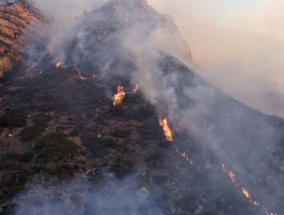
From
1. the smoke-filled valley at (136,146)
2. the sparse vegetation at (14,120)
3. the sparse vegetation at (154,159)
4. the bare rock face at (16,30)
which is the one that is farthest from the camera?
the bare rock face at (16,30)

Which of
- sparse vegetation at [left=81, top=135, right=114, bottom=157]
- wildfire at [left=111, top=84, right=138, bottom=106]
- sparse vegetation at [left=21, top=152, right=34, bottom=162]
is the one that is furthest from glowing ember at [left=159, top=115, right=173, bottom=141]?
sparse vegetation at [left=21, top=152, right=34, bottom=162]

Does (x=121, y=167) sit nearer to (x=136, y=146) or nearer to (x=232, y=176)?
(x=136, y=146)

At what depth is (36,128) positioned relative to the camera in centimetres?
3241

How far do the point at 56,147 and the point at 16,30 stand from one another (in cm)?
8899

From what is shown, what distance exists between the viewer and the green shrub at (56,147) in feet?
82.0

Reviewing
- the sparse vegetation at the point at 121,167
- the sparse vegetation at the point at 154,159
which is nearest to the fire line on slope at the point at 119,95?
the sparse vegetation at the point at 154,159

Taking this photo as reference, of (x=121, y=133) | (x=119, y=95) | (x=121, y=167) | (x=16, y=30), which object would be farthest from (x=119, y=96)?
(x=16, y=30)

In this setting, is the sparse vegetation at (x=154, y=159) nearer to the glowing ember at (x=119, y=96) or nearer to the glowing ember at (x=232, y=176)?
the glowing ember at (x=232, y=176)

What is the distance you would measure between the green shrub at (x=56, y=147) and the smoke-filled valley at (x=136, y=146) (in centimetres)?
16

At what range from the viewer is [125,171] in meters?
24.6

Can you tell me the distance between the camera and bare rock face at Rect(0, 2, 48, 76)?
3046 inches

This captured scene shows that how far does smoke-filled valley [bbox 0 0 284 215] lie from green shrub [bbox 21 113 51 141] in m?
0.15

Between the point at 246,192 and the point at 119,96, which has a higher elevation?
the point at 246,192

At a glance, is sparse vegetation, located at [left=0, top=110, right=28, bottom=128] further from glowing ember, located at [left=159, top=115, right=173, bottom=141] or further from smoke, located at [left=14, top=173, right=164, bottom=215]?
glowing ember, located at [left=159, top=115, right=173, bottom=141]
